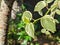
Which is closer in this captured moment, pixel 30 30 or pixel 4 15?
pixel 30 30

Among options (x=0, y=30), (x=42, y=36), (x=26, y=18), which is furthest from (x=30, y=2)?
(x=26, y=18)

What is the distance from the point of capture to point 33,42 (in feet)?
8.87

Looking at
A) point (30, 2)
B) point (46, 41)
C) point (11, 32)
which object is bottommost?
point (46, 41)

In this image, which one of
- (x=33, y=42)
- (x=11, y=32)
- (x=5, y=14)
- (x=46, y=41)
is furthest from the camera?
(x=46, y=41)

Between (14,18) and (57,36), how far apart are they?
1.04 metres

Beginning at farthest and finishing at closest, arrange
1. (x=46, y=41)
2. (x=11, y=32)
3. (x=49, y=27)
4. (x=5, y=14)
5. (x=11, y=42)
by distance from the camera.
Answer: (x=46, y=41) → (x=11, y=42) → (x=11, y=32) → (x=5, y=14) → (x=49, y=27)

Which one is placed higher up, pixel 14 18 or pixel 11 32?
pixel 14 18

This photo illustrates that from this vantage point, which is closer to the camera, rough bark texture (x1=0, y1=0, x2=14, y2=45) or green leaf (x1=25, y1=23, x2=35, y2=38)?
green leaf (x1=25, y1=23, x2=35, y2=38)

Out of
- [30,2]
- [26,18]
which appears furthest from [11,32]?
[26,18]

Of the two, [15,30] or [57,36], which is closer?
[15,30]

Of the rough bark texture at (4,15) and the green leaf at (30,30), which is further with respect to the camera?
the rough bark texture at (4,15)

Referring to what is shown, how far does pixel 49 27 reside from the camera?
372 mm

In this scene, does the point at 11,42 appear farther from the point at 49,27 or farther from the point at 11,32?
the point at 49,27

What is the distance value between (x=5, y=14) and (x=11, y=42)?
1.61 metres
